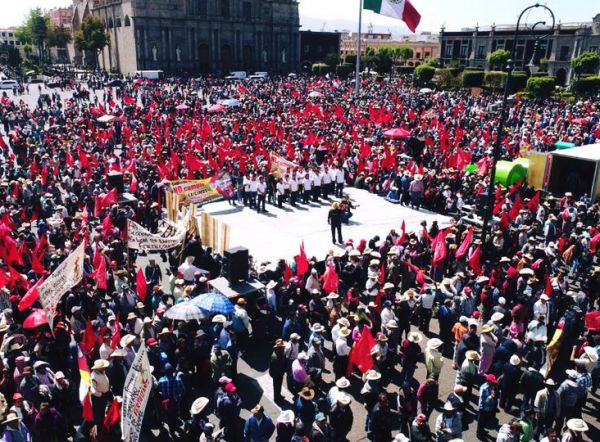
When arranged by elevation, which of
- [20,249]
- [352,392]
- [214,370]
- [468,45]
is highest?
[468,45]

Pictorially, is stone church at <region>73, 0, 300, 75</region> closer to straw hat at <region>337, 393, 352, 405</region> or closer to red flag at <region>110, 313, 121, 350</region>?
red flag at <region>110, 313, 121, 350</region>

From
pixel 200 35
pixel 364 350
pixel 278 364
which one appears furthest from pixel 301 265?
pixel 200 35

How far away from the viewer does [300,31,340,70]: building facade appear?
86312mm

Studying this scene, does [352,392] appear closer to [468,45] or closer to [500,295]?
[500,295]

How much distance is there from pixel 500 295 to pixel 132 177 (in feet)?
45.0

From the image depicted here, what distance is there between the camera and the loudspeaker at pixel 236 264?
11234mm

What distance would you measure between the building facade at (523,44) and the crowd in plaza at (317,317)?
52.0m

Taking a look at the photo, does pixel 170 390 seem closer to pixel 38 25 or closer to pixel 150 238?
pixel 150 238

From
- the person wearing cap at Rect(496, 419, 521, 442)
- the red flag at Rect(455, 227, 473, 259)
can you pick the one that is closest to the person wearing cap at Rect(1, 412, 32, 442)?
the person wearing cap at Rect(496, 419, 521, 442)

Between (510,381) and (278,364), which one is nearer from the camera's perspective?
(510,381)

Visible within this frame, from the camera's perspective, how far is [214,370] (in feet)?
29.1

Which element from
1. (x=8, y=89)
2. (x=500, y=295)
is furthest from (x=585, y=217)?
(x=8, y=89)

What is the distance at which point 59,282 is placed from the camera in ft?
30.6

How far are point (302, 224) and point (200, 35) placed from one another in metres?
62.6
